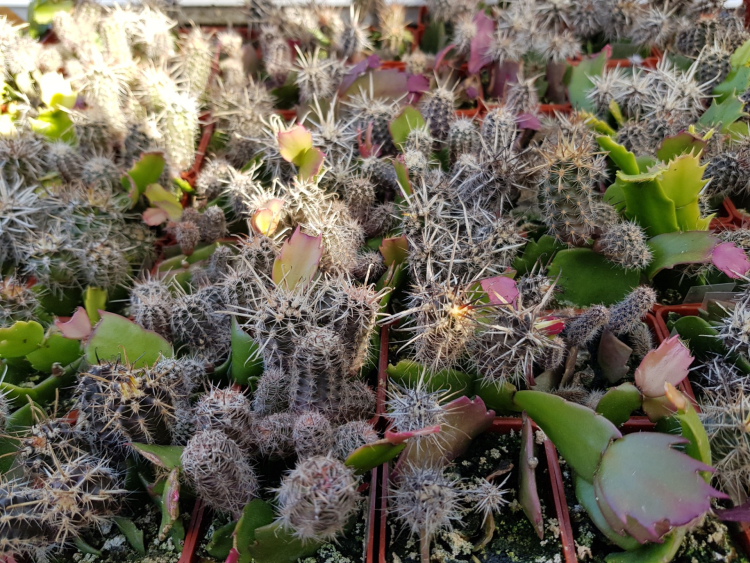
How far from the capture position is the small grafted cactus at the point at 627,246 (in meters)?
1.51

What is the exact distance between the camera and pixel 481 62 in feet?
7.23

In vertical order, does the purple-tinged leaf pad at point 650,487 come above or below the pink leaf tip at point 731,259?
below

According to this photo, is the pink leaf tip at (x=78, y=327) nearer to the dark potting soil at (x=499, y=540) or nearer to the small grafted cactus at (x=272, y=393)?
the small grafted cactus at (x=272, y=393)

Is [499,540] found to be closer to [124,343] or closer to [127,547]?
[127,547]

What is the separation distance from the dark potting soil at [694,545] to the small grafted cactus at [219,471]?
684 mm

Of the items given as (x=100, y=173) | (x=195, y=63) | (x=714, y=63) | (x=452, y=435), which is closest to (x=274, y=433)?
(x=452, y=435)

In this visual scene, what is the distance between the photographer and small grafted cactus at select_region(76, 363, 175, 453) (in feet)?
4.21

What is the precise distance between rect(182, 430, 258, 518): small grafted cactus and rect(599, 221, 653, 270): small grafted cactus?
1004 mm

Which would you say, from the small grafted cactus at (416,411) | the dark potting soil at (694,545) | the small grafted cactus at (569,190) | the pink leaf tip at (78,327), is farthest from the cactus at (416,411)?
the pink leaf tip at (78,327)

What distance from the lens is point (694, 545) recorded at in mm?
1238

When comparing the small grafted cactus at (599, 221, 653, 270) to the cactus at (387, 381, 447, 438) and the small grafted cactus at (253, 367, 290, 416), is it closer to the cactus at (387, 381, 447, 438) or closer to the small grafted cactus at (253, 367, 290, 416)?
the cactus at (387, 381, 447, 438)

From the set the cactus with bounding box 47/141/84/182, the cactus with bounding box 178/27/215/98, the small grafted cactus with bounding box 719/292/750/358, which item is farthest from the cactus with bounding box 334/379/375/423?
the cactus with bounding box 178/27/215/98

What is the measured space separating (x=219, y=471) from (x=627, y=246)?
42.2 inches

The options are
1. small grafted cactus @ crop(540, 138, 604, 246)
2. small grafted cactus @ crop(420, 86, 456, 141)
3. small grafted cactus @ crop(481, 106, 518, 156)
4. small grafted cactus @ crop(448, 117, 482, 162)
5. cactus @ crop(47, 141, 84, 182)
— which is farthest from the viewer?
cactus @ crop(47, 141, 84, 182)
